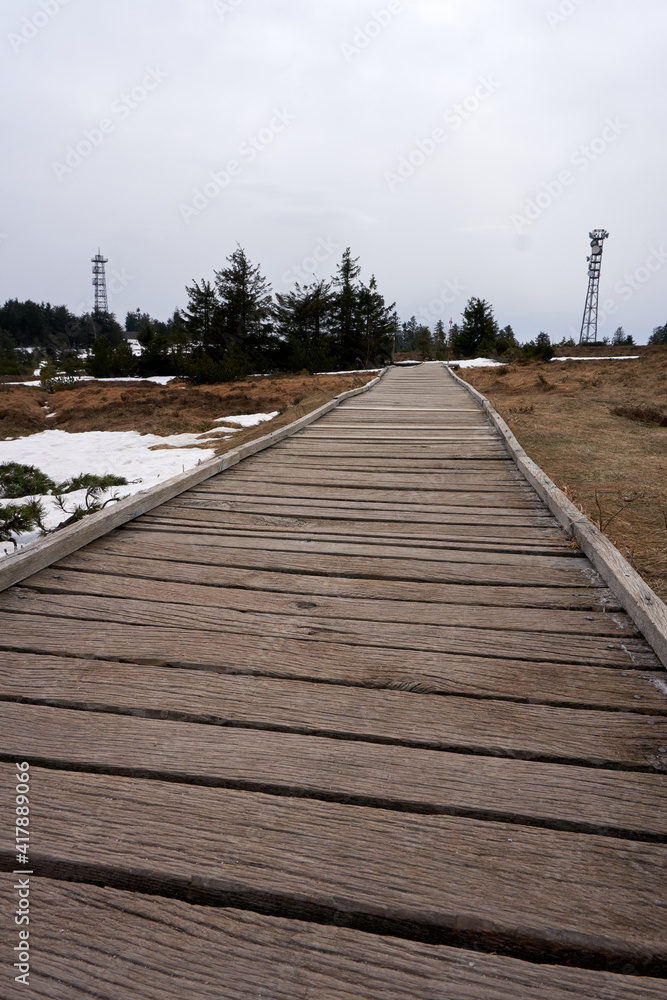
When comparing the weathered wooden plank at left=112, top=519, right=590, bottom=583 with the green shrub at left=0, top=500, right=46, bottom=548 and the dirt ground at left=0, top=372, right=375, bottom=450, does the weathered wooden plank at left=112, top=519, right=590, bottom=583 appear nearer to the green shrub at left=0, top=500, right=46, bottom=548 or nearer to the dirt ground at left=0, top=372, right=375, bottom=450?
the green shrub at left=0, top=500, right=46, bottom=548

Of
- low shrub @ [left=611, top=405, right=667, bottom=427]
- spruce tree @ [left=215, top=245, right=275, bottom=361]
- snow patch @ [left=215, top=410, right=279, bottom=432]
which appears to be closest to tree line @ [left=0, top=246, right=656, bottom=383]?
spruce tree @ [left=215, top=245, right=275, bottom=361]

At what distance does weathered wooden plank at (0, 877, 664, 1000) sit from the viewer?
921 millimetres

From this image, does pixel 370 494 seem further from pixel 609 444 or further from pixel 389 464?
pixel 609 444

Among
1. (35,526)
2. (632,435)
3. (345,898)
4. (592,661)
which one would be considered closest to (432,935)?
(345,898)

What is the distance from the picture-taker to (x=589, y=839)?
1.19 meters

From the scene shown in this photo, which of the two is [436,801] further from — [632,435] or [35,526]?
[632,435]

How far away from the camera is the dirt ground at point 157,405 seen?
41.3 feet

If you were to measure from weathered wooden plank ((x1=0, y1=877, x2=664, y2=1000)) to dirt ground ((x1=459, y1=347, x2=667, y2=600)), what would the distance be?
7.00 feet

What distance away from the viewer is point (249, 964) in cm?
96

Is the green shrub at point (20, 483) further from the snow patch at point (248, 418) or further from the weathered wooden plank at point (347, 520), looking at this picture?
the snow patch at point (248, 418)

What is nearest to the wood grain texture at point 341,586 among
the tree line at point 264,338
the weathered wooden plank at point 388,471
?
the weathered wooden plank at point 388,471

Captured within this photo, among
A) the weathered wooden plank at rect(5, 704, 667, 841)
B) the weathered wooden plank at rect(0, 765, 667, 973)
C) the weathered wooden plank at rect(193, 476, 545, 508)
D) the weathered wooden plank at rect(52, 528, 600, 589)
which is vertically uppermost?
the weathered wooden plank at rect(193, 476, 545, 508)

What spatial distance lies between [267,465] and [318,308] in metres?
28.4

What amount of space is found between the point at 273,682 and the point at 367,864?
67 centimetres
